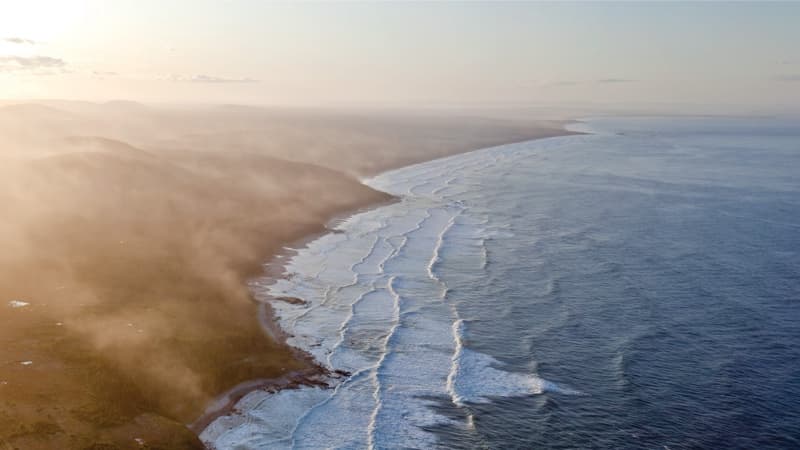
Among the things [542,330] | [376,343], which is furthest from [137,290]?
[542,330]

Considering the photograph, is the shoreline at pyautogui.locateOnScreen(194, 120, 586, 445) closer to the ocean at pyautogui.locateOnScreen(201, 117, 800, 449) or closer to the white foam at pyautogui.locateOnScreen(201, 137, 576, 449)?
the white foam at pyautogui.locateOnScreen(201, 137, 576, 449)

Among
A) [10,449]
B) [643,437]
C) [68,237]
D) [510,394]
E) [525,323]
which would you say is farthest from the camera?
[68,237]

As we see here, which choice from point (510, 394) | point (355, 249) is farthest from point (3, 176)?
point (510, 394)

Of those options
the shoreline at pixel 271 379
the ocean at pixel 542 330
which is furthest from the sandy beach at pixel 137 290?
the ocean at pixel 542 330

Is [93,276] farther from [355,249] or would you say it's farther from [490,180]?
[490,180]

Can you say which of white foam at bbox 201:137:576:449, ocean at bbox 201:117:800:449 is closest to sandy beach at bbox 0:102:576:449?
white foam at bbox 201:137:576:449

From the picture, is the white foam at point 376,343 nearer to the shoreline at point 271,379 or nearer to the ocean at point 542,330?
the ocean at point 542,330

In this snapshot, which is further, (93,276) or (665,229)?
(665,229)
